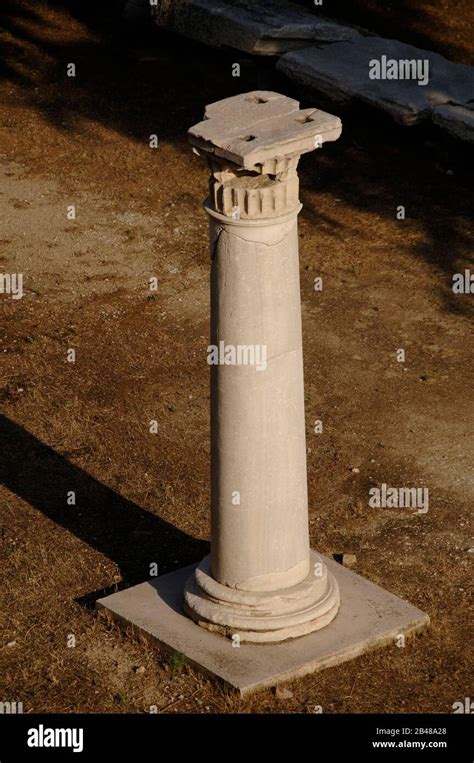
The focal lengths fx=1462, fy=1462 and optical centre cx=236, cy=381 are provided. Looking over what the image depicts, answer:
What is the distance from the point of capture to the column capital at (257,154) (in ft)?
24.9

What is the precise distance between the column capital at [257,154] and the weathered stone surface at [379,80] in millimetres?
7589

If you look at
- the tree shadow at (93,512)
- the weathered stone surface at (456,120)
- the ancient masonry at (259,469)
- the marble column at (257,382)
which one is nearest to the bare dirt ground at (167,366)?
the tree shadow at (93,512)

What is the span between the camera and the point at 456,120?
14.8m

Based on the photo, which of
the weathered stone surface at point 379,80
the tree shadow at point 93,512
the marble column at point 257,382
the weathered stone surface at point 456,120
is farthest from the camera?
the weathered stone surface at point 379,80

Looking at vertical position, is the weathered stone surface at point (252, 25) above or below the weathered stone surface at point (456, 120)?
above

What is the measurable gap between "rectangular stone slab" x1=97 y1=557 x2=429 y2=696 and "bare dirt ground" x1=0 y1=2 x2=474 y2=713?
105 mm

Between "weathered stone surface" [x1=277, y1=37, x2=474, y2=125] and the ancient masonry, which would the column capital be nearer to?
the ancient masonry

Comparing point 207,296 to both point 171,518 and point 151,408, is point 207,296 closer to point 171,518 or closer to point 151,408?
point 151,408

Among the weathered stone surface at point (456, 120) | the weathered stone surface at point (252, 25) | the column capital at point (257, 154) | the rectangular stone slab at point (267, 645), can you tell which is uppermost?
the column capital at point (257, 154)

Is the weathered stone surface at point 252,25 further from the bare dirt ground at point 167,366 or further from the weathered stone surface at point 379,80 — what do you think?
the bare dirt ground at point 167,366

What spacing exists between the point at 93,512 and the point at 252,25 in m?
8.30

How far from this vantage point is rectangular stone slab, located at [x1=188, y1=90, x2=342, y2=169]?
298 inches

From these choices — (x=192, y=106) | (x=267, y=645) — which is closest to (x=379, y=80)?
(x=192, y=106)

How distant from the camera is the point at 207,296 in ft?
44.2
